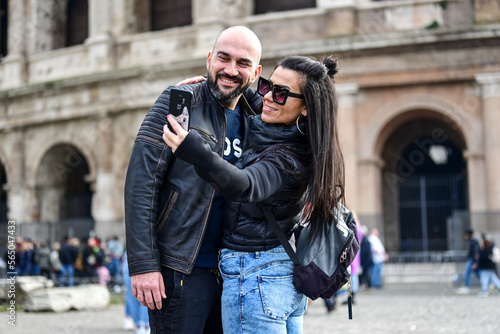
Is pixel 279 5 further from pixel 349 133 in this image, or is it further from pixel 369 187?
pixel 369 187

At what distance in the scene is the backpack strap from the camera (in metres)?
3.00

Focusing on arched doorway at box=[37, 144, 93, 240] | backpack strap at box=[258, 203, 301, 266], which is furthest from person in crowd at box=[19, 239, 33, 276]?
backpack strap at box=[258, 203, 301, 266]

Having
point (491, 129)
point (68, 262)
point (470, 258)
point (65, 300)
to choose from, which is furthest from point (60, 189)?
point (470, 258)

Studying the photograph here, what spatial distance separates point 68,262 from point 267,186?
15.3 m

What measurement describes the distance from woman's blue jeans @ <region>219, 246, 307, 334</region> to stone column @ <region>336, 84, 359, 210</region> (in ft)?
48.0

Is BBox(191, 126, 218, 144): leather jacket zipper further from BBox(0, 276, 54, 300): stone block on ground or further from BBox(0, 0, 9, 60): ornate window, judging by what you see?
BBox(0, 0, 9, 60): ornate window

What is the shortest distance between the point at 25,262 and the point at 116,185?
4470 mm

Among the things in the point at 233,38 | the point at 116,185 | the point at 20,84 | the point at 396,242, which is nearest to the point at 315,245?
the point at 233,38

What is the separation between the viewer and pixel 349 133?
1783 cm

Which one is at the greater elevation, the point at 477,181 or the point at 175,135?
the point at 477,181

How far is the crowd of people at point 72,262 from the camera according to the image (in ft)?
55.0

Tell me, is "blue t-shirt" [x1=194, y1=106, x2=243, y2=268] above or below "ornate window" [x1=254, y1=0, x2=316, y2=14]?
below

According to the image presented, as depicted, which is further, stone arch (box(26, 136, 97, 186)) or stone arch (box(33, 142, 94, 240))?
stone arch (box(33, 142, 94, 240))

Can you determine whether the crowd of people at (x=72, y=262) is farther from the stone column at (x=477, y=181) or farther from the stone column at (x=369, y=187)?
the stone column at (x=477, y=181)
